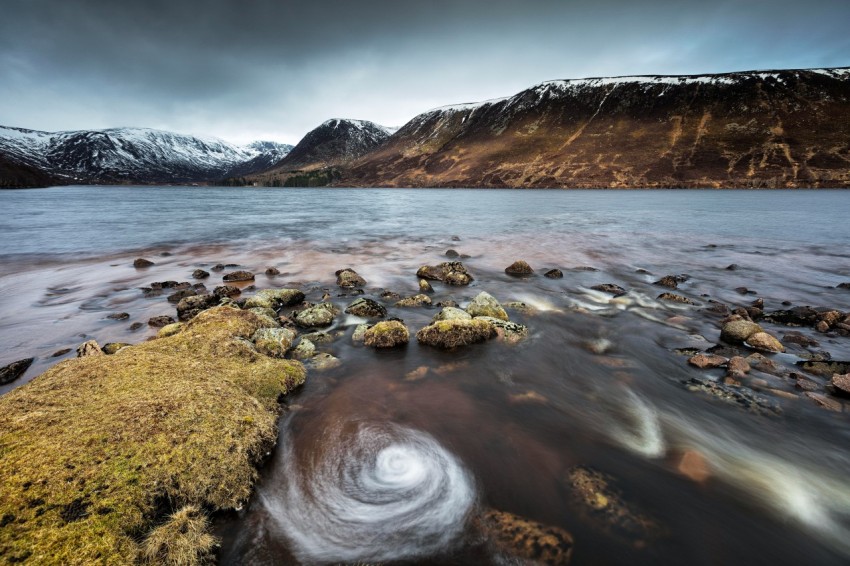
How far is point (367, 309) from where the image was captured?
12.9 metres

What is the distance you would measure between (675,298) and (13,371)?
842 inches

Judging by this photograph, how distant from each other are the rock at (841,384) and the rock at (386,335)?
34.0ft

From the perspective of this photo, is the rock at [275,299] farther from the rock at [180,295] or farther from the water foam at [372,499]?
the water foam at [372,499]

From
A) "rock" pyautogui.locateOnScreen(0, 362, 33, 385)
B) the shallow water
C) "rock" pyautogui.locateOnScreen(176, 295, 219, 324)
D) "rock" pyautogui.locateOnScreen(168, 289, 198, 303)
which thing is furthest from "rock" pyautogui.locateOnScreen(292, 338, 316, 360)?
"rock" pyautogui.locateOnScreen(168, 289, 198, 303)

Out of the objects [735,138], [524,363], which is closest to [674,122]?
[735,138]

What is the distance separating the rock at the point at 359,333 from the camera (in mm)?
10781

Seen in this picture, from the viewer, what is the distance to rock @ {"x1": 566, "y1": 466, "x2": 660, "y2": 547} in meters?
5.04

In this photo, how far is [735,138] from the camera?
13450cm

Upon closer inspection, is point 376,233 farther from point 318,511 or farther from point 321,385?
point 318,511

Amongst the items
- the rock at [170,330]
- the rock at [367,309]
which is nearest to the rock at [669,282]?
the rock at [367,309]

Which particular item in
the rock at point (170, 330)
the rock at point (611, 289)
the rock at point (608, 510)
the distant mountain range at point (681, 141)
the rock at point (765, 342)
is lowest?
the rock at point (611, 289)

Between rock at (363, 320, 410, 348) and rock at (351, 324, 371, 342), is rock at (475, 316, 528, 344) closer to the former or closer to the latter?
rock at (363, 320, 410, 348)

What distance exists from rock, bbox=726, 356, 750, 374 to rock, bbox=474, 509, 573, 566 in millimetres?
7294

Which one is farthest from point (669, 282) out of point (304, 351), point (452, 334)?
point (304, 351)
